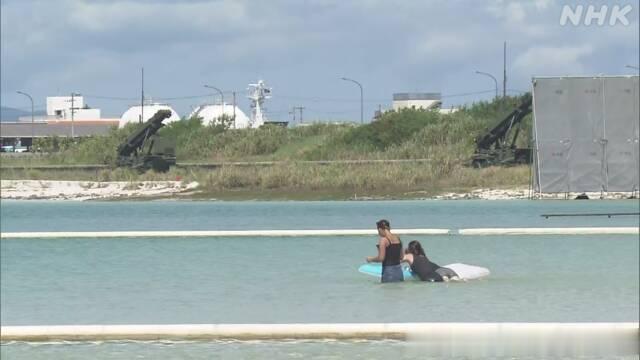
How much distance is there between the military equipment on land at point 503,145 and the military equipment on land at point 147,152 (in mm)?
20186

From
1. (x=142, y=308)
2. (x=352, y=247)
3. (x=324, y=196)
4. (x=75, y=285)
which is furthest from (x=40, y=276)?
(x=324, y=196)

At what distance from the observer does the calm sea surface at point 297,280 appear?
21608mm

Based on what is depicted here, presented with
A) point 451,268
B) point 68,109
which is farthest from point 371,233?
point 68,109

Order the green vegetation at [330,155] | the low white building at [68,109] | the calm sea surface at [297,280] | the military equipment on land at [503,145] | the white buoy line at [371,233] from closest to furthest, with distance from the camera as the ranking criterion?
the calm sea surface at [297,280] < the white buoy line at [371,233] < the military equipment on land at [503,145] < the green vegetation at [330,155] < the low white building at [68,109]

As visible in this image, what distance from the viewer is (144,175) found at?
7412 cm

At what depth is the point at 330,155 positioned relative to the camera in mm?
79062

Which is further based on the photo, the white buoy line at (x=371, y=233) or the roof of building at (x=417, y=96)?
the roof of building at (x=417, y=96)

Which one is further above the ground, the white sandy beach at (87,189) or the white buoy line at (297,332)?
the white sandy beach at (87,189)

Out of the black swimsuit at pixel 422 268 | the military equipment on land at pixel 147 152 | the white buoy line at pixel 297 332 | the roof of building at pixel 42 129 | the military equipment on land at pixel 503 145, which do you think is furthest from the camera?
the roof of building at pixel 42 129

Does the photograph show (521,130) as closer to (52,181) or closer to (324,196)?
(324,196)

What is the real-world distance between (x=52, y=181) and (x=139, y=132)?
6.30 m

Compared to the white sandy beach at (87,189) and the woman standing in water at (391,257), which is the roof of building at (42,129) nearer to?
the white sandy beach at (87,189)

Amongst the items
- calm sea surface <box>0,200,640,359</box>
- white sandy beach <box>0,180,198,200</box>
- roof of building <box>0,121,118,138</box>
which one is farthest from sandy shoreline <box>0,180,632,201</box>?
roof of building <box>0,121,118,138</box>

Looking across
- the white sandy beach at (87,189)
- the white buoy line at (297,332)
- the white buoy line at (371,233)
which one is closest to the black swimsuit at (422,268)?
the white buoy line at (297,332)
